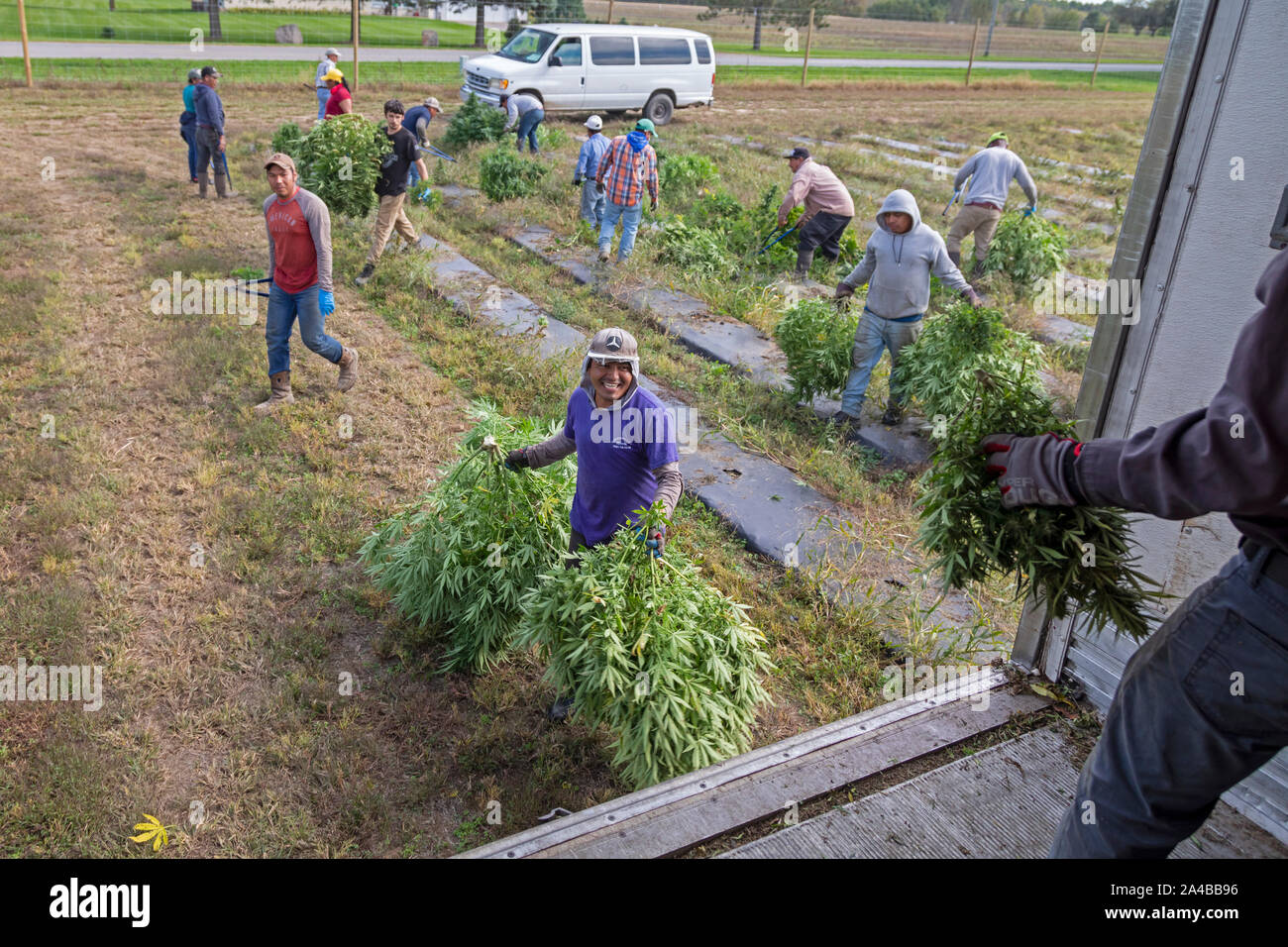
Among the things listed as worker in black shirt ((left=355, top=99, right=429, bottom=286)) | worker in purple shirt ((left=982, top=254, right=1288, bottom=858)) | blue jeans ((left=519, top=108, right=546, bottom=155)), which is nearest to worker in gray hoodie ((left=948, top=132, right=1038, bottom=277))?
worker in black shirt ((left=355, top=99, right=429, bottom=286))

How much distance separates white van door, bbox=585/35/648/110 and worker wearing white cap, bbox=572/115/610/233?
9.25m

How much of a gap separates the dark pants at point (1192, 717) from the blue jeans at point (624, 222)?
32.1ft

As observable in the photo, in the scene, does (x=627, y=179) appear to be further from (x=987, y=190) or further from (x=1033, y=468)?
(x=1033, y=468)

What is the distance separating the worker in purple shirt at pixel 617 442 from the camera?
420 cm

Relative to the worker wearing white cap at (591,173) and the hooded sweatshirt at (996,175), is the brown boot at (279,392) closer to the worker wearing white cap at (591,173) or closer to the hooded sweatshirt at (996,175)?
the worker wearing white cap at (591,173)

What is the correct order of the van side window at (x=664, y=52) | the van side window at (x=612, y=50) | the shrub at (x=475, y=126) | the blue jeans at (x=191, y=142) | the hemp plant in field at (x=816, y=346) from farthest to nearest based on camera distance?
the van side window at (x=664, y=52), the van side window at (x=612, y=50), the shrub at (x=475, y=126), the blue jeans at (x=191, y=142), the hemp plant in field at (x=816, y=346)

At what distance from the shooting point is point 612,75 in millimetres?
21812

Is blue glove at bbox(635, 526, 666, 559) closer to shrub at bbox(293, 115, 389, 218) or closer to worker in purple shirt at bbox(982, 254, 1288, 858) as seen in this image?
worker in purple shirt at bbox(982, 254, 1288, 858)

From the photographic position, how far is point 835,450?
757cm

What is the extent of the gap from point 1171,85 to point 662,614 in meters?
2.81

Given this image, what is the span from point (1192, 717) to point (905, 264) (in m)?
5.49

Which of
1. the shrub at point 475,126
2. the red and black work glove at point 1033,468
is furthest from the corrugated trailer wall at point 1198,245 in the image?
the shrub at point 475,126
